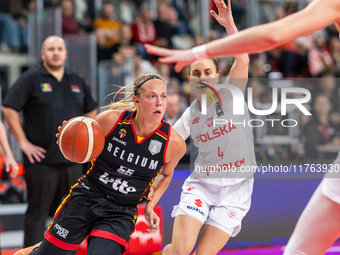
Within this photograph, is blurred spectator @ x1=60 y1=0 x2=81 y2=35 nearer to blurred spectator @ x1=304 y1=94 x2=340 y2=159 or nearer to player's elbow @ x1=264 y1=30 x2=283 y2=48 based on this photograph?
blurred spectator @ x1=304 y1=94 x2=340 y2=159

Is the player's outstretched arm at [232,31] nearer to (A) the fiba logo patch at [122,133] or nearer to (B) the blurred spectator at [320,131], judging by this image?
(A) the fiba logo patch at [122,133]

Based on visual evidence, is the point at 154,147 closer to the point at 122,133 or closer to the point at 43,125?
the point at 122,133

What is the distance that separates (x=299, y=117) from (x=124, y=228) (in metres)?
4.23

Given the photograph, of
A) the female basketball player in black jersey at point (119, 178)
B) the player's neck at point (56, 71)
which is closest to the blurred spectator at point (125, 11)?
the player's neck at point (56, 71)

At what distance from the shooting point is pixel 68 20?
8.49 m

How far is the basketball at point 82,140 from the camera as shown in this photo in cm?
311

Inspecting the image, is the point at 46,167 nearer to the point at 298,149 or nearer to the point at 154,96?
the point at 154,96

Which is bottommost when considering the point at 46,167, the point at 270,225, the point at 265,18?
the point at 270,225

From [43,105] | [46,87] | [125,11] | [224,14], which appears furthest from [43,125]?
[125,11]

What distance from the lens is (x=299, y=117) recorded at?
21.6 ft

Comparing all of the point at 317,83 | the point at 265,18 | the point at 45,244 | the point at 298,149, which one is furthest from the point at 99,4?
the point at 45,244

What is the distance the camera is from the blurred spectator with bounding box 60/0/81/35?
27.7 feet

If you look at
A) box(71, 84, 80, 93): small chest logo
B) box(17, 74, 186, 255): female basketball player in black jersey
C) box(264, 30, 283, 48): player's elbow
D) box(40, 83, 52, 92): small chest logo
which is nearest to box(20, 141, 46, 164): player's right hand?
box(40, 83, 52, 92): small chest logo

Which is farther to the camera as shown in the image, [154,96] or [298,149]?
[298,149]
